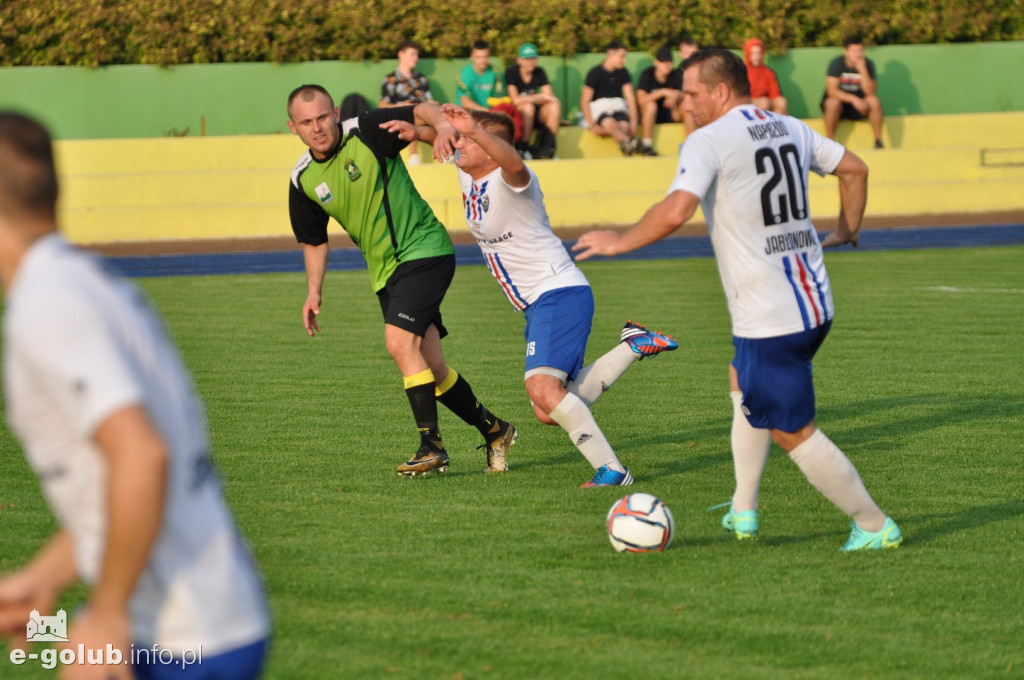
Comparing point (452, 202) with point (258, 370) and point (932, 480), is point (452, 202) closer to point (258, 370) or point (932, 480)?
point (258, 370)

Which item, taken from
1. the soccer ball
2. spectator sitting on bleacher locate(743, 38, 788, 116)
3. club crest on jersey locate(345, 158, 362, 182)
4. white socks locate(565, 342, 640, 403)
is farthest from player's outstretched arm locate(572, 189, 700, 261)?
spectator sitting on bleacher locate(743, 38, 788, 116)

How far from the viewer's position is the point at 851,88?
78.0 feet

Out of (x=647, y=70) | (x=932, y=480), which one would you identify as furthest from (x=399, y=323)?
(x=647, y=70)

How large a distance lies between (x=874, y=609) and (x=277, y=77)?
65.9 feet

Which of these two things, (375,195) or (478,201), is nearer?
(478,201)

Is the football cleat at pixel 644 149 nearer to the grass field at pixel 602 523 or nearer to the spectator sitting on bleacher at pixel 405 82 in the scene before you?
the spectator sitting on bleacher at pixel 405 82

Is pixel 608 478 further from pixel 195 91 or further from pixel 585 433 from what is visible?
pixel 195 91

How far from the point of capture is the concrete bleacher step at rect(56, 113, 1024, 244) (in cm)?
2123

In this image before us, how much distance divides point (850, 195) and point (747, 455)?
1201 millimetres

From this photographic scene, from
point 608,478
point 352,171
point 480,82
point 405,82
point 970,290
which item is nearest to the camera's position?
point 608,478

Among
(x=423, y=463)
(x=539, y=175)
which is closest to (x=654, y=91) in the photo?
(x=539, y=175)

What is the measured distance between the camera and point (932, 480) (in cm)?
714

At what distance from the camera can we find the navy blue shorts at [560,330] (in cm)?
715

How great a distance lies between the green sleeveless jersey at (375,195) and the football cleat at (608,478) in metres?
1.47
